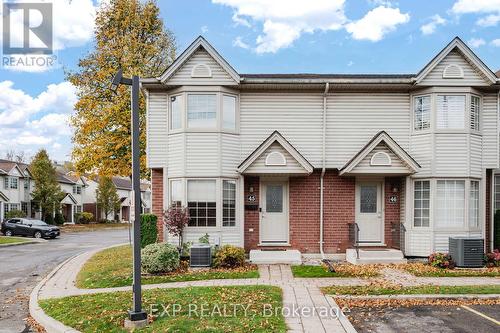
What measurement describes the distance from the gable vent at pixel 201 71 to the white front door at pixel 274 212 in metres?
4.39

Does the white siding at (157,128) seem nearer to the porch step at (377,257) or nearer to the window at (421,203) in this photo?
the porch step at (377,257)

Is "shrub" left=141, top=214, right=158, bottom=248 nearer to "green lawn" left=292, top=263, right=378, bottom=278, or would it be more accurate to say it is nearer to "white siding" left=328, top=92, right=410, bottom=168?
"green lawn" left=292, top=263, right=378, bottom=278

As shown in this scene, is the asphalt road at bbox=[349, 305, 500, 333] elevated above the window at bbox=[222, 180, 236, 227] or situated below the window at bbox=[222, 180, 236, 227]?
below

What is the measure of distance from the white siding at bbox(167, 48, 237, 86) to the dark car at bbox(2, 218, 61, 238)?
21.5 m

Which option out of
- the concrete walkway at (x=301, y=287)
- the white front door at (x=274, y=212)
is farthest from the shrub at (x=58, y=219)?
the white front door at (x=274, y=212)

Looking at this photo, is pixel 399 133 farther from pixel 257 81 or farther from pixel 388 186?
pixel 257 81

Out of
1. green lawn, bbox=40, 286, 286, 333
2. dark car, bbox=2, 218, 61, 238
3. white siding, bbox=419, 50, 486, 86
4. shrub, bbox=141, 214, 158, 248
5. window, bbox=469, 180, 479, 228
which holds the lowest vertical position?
dark car, bbox=2, 218, 61, 238

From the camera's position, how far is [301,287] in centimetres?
1044

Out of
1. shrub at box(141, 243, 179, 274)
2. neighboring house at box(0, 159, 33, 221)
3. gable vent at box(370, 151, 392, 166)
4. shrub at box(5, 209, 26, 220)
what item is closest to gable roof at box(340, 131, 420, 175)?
gable vent at box(370, 151, 392, 166)

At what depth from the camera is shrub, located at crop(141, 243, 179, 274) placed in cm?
1223

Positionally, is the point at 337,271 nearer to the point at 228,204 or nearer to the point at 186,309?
the point at 228,204

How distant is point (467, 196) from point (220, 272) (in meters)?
8.88

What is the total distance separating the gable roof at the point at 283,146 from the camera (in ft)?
46.6

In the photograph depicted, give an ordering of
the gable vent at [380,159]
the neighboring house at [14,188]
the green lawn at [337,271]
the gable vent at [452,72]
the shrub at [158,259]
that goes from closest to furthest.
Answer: the green lawn at [337,271], the shrub at [158,259], the gable vent at [380,159], the gable vent at [452,72], the neighboring house at [14,188]
